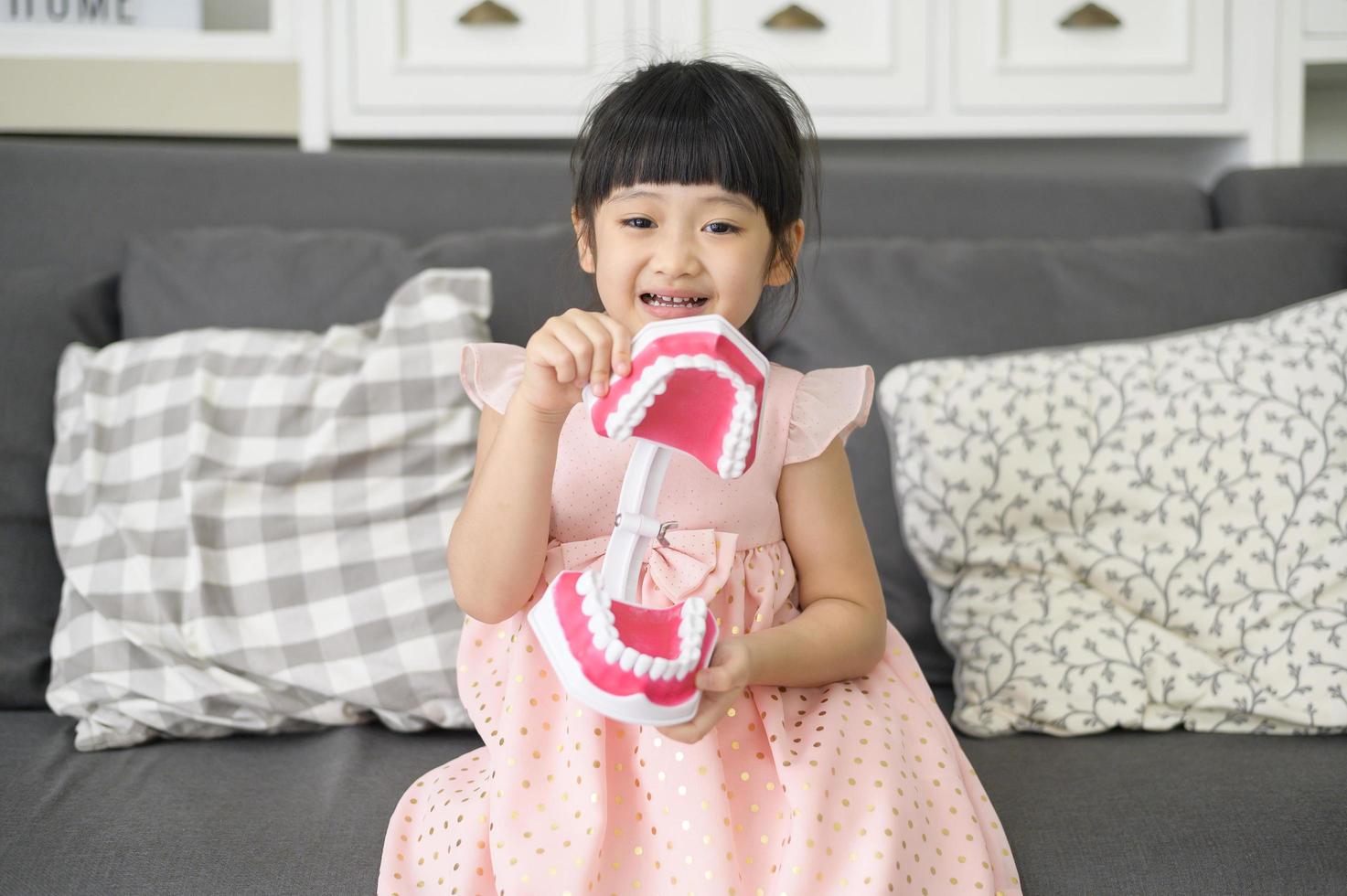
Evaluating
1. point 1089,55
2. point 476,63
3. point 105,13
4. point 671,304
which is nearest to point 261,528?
point 671,304

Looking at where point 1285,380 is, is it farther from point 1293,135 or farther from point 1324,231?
point 1293,135

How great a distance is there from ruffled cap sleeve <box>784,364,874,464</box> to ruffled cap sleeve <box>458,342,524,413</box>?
241mm

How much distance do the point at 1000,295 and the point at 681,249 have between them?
0.65 m

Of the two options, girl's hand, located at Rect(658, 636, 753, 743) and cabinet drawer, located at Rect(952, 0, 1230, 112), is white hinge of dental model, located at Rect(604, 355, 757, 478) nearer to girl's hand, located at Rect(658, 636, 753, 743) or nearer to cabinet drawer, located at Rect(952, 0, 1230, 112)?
girl's hand, located at Rect(658, 636, 753, 743)

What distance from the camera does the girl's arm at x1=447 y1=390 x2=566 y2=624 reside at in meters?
0.84

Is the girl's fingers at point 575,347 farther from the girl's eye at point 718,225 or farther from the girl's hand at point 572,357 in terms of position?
the girl's eye at point 718,225

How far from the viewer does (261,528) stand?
3.87ft

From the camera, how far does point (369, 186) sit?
1.55 meters

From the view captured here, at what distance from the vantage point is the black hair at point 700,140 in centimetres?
89

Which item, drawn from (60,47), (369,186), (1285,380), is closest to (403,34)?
(369,186)

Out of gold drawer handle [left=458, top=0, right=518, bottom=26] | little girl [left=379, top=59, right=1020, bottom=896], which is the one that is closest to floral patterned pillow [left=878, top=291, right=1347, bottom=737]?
little girl [left=379, top=59, right=1020, bottom=896]

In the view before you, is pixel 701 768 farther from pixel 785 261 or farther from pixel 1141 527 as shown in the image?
pixel 1141 527

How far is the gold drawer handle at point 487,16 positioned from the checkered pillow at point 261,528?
0.65 metres

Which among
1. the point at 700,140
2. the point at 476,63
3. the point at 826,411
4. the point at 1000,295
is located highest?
the point at 476,63
